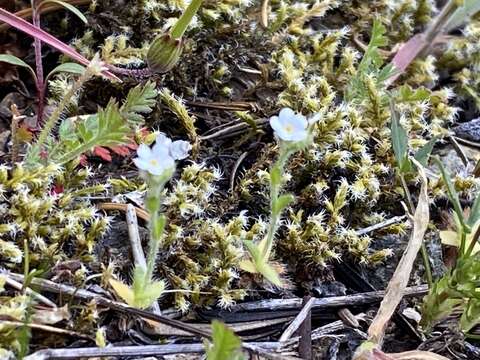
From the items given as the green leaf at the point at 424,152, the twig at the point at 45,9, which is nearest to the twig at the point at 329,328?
the green leaf at the point at 424,152

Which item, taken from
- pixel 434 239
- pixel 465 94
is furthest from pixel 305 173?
pixel 465 94

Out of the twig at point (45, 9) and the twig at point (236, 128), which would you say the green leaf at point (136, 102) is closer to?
the twig at point (236, 128)

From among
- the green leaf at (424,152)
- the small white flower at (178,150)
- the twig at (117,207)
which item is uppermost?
the small white flower at (178,150)

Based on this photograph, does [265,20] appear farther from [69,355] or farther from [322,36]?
[69,355]

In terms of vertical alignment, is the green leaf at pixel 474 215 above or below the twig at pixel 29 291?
above

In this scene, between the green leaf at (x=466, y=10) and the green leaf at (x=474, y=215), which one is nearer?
the green leaf at (x=474, y=215)

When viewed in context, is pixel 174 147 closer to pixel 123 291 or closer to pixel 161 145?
pixel 161 145

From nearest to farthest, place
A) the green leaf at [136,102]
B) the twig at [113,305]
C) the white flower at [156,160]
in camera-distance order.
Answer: the white flower at [156,160] < the twig at [113,305] < the green leaf at [136,102]
